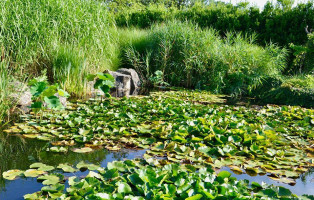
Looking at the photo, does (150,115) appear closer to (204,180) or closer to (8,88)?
(8,88)

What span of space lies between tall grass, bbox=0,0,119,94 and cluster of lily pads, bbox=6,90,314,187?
1158mm

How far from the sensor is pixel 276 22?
9586 mm

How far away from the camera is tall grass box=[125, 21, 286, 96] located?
7.06 meters

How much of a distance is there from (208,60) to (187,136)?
439 centimetres

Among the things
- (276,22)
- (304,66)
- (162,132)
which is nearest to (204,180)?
(162,132)

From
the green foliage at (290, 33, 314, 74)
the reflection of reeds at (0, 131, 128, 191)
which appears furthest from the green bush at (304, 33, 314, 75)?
the reflection of reeds at (0, 131, 128, 191)

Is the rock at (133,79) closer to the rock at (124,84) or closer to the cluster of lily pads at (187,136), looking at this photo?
the rock at (124,84)

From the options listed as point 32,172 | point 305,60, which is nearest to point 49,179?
point 32,172

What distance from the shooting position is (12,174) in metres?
2.26

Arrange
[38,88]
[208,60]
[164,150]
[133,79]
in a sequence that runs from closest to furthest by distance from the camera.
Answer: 1. [164,150]
2. [38,88]
3. [133,79]
4. [208,60]

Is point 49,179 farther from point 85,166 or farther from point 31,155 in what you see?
point 31,155

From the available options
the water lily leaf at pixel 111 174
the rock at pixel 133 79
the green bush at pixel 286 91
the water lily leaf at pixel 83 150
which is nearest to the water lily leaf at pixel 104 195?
the water lily leaf at pixel 111 174

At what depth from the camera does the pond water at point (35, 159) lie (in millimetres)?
2152

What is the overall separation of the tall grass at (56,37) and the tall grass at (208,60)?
1511 mm
